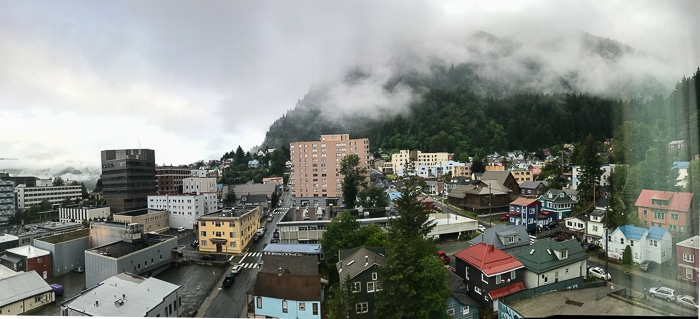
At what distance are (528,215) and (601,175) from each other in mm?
1666

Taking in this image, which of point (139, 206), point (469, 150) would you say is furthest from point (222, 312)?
point (469, 150)

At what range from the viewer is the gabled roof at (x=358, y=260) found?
3229 mm

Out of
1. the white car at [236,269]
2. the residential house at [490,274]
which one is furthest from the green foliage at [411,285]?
the white car at [236,269]

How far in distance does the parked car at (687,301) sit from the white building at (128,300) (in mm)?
3698

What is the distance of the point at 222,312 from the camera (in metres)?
3.41

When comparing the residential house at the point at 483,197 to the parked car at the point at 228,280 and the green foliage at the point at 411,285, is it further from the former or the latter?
the parked car at the point at 228,280

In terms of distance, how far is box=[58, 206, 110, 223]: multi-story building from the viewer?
4630mm

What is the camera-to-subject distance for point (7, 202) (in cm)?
544

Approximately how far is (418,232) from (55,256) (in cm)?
518

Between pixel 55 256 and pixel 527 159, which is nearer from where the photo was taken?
pixel 55 256

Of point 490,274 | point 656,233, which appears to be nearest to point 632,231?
point 656,233

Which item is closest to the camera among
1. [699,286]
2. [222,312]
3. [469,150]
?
[699,286]

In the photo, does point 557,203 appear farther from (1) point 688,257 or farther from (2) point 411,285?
(2) point 411,285

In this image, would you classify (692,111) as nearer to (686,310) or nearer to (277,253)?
(686,310)
